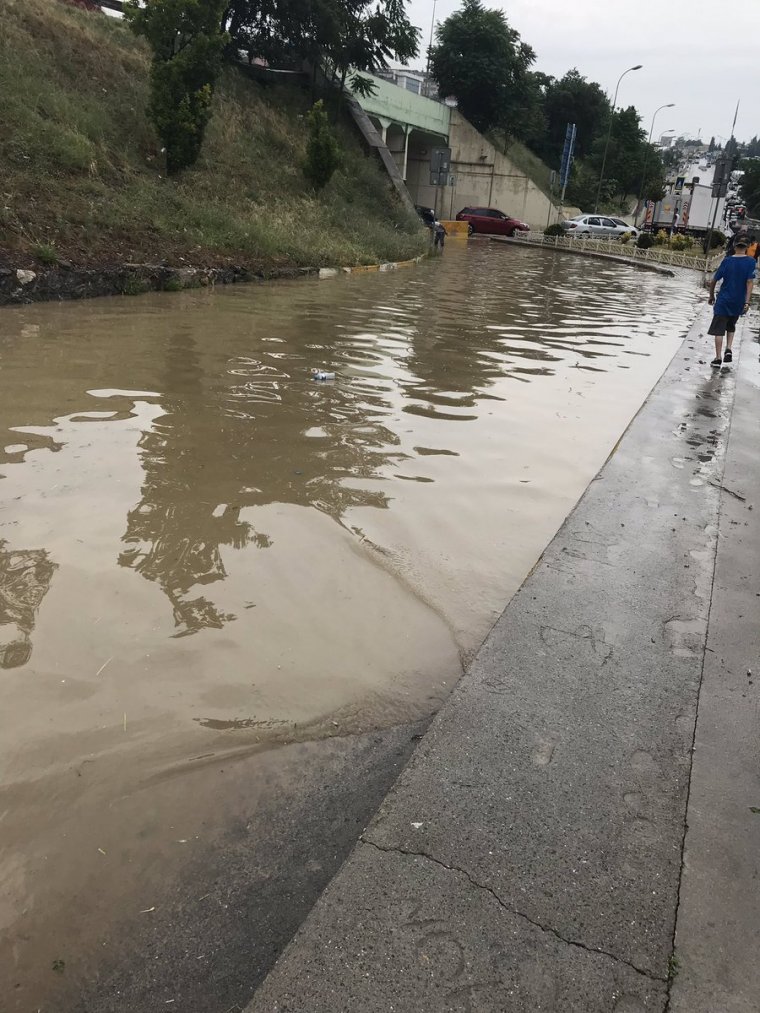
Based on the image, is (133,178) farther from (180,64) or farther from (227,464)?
(227,464)

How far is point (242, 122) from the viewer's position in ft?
79.0

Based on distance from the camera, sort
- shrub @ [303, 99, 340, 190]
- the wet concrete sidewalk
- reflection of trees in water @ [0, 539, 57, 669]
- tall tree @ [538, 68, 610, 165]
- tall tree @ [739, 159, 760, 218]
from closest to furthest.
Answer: the wet concrete sidewalk
reflection of trees in water @ [0, 539, 57, 669]
shrub @ [303, 99, 340, 190]
tall tree @ [538, 68, 610, 165]
tall tree @ [739, 159, 760, 218]

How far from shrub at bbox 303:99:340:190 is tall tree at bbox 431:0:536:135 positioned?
33.7 m

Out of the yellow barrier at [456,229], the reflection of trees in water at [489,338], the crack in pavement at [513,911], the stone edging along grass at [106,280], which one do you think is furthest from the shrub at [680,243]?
the crack in pavement at [513,911]

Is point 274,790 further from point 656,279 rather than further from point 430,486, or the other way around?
point 656,279

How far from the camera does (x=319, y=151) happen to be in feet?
75.4

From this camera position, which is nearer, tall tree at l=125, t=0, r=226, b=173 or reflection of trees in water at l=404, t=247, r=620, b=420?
reflection of trees in water at l=404, t=247, r=620, b=420

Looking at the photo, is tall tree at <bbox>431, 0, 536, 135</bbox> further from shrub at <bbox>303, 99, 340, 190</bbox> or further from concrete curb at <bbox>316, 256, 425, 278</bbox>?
concrete curb at <bbox>316, 256, 425, 278</bbox>

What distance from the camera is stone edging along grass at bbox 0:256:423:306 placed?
10461 mm

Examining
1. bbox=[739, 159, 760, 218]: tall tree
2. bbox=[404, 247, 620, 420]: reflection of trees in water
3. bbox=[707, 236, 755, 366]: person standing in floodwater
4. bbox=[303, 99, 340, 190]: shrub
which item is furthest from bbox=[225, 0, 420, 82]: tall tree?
bbox=[739, 159, 760, 218]: tall tree

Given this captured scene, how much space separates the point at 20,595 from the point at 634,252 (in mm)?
35759

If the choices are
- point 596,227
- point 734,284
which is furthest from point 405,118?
point 734,284

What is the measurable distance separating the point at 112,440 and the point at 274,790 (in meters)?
3.67

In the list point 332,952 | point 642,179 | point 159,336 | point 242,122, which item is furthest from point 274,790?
point 642,179
